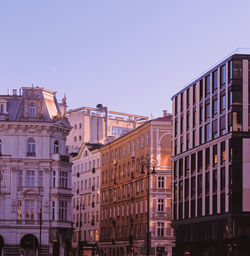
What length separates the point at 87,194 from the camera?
154500mm

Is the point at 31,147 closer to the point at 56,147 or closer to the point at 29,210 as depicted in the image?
the point at 56,147

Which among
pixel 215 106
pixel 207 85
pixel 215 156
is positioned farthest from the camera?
pixel 207 85

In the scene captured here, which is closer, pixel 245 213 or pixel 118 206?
pixel 245 213

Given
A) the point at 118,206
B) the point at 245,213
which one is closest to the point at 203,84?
the point at 245,213

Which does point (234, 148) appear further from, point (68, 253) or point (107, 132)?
point (107, 132)

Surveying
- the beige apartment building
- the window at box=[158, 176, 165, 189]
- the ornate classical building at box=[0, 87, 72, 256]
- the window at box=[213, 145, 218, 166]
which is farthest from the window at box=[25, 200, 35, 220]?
the window at box=[213, 145, 218, 166]

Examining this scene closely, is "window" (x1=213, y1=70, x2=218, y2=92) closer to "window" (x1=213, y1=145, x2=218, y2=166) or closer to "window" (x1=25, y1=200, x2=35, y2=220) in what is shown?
"window" (x1=213, y1=145, x2=218, y2=166)

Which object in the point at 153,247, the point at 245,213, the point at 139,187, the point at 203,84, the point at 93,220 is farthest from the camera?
the point at 93,220

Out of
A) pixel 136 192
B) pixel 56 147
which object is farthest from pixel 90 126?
pixel 56 147

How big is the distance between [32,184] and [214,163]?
24343mm

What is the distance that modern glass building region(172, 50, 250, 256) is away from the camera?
293ft

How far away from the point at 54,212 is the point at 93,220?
46.6m

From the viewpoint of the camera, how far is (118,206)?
138500mm

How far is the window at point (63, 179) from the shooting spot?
348 feet
